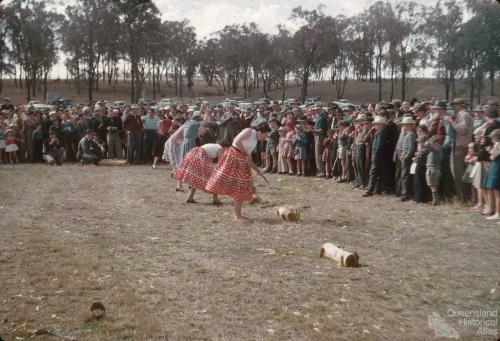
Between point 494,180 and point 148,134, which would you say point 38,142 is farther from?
point 494,180

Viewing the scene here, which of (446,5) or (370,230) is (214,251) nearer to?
(370,230)

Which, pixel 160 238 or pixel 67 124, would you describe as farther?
pixel 67 124

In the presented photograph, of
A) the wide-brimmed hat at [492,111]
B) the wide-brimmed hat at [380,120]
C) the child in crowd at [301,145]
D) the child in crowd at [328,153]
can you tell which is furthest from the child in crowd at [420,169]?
the child in crowd at [301,145]

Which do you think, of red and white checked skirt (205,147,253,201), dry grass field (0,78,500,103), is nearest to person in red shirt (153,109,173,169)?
red and white checked skirt (205,147,253,201)

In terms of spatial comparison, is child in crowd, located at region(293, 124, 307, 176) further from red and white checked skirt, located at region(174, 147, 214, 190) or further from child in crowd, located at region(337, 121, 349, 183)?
red and white checked skirt, located at region(174, 147, 214, 190)

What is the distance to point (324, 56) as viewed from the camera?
51.3m

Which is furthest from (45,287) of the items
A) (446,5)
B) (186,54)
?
(186,54)

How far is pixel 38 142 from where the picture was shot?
790 inches

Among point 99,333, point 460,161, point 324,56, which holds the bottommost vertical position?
point 99,333

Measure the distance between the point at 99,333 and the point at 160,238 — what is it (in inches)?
140

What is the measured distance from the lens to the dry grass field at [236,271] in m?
5.15

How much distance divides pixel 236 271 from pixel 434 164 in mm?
6197

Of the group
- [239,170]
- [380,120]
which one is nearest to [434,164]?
[380,120]

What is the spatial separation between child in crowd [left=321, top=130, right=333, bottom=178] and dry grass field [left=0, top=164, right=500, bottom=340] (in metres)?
3.89
